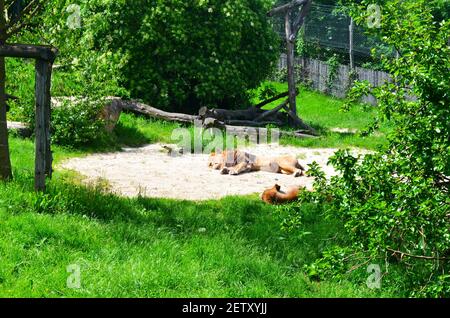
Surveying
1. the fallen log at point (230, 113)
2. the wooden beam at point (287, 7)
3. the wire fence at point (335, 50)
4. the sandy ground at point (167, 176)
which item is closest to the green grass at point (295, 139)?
the fallen log at point (230, 113)

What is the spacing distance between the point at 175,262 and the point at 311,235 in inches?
83.9

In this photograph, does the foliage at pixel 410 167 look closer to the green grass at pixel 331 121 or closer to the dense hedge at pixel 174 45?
the green grass at pixel 331 121

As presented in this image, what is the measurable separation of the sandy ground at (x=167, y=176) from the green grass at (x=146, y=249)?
131 cm

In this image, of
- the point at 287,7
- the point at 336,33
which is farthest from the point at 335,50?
the point at 287,7

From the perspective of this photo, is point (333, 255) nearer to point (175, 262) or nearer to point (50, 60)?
point (175, 262)

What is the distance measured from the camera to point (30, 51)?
23.4ft

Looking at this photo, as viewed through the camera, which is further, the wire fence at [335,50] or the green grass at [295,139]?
the wire fence at [335,50]

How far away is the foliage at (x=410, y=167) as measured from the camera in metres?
4.96

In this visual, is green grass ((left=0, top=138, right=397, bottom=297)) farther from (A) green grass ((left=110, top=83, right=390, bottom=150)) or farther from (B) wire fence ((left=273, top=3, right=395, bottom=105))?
(B) wire fence ((left=273, top=3, right=395, bottom=105))

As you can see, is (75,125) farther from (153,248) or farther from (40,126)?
(153,248)

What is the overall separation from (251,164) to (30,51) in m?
4.87

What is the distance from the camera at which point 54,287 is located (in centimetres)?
492

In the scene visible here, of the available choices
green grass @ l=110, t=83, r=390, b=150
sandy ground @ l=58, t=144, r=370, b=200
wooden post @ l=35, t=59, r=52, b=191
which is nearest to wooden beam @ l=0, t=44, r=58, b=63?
wooden post @ l=35, t=59, r=52, b=191
